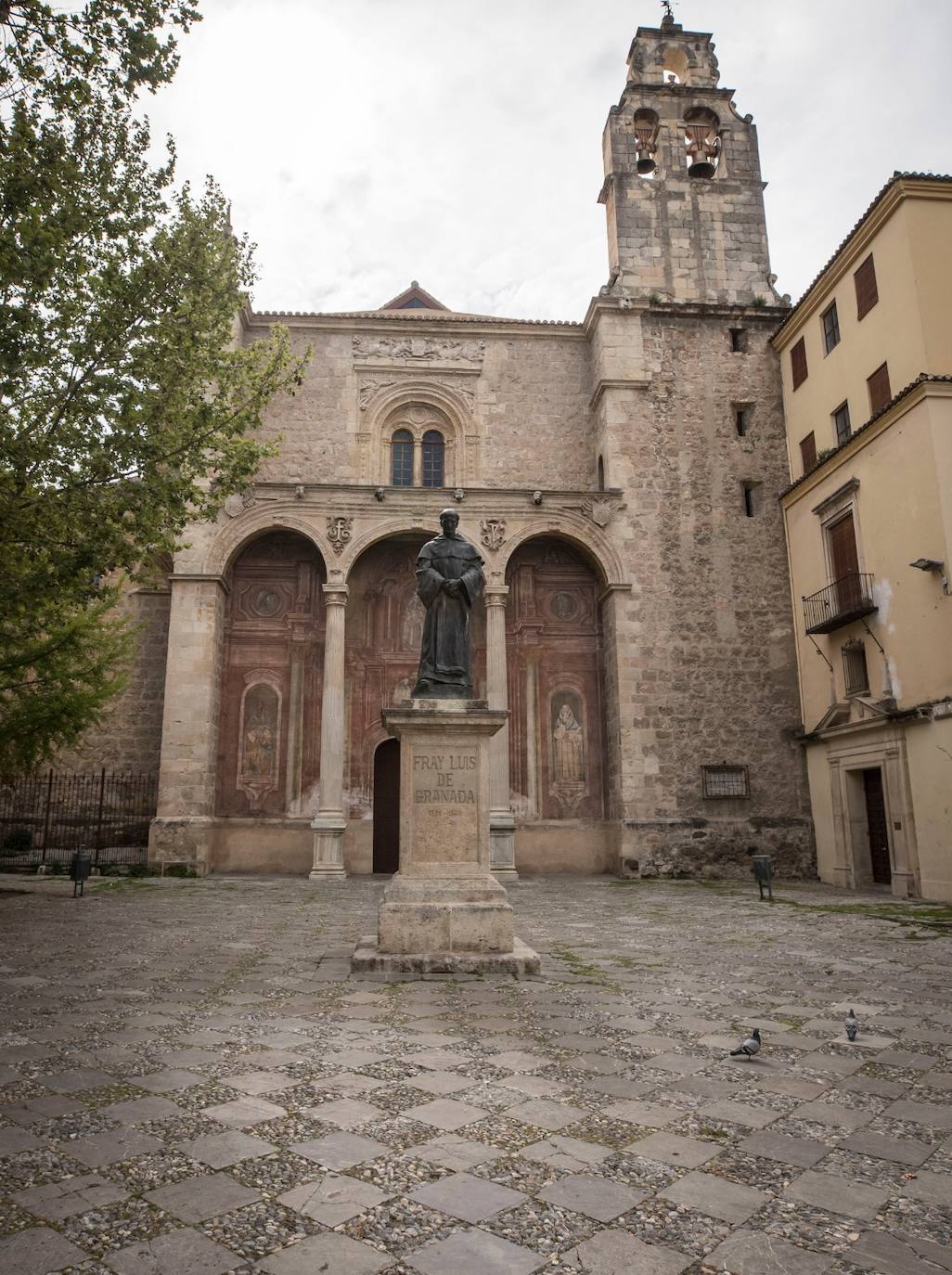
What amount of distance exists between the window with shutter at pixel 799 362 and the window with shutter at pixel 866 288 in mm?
2677

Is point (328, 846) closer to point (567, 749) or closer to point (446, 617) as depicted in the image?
point (567, 749)

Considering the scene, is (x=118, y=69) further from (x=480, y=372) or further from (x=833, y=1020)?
(x=480, y=372)

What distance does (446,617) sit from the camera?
8.23 metres

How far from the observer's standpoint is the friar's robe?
25.9 ft

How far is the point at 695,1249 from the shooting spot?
8.80ft

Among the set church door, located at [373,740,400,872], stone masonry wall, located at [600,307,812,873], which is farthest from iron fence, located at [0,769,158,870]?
stone masonry wall, located at [600,307,812,873]

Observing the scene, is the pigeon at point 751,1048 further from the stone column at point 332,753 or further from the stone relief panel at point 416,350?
the stone relief panel at point 416,350

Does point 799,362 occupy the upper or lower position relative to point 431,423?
upper

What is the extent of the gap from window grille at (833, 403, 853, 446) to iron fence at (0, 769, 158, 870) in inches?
660

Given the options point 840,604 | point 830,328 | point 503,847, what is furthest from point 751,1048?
point 830,328

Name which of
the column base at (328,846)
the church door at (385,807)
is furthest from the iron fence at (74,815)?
the church door at (385,807)

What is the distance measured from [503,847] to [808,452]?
35.6 ft

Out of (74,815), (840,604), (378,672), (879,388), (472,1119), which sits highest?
(879,388)

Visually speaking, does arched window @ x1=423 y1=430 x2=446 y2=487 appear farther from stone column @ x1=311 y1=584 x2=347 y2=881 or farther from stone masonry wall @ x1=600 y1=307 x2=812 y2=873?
stone column @ x1=311 y1=584 x2=347 y2=881
